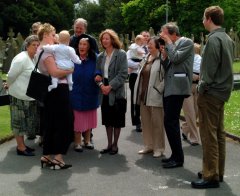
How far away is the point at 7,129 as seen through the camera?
10.1 m

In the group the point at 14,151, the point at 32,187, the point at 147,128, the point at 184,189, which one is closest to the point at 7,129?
the point at 14,151

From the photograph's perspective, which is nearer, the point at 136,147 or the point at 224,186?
the point at 224,186

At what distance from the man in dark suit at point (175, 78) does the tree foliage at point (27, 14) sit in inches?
2182

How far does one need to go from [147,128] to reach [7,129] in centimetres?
333

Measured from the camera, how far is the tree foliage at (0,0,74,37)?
61188mm

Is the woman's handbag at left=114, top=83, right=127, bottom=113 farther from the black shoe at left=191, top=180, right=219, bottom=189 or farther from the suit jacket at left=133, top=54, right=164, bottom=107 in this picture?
the black shoe at left=191, top=180, right=219, bottom=189

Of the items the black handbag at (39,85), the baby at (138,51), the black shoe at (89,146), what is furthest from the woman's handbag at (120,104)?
the baby at (138,51)

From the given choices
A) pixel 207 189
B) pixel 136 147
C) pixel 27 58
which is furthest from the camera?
pixel 136 147

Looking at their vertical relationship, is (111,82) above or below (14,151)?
above

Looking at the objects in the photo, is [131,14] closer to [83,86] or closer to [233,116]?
[233,116]

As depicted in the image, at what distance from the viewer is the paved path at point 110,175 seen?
611cm

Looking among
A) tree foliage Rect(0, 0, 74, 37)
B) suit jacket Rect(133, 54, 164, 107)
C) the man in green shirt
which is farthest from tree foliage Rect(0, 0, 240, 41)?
the man in green shirt

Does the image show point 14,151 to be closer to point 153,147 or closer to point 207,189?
point 153,147

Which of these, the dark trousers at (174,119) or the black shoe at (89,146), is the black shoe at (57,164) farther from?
the dark trousers at (174,119)
